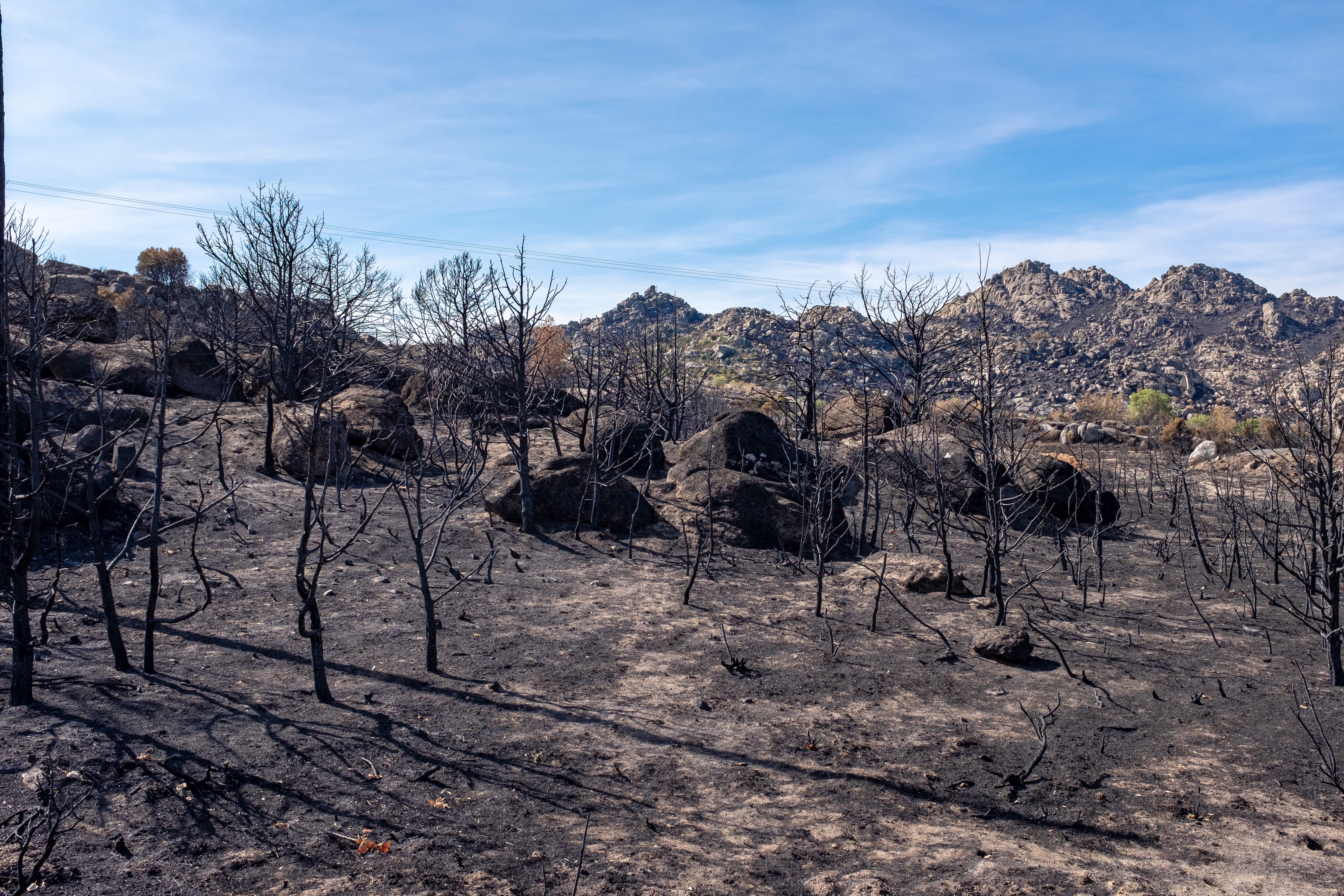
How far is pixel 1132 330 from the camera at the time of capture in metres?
87.6

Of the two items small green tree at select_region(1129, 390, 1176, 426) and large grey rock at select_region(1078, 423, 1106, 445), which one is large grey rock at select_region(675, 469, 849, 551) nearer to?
large grey rock at select_region(1078, 423, 1106, 445)

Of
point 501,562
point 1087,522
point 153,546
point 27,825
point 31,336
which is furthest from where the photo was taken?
point 1087,522

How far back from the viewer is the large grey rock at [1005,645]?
7.96m

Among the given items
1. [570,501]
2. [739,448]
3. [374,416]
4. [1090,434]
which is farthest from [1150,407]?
[374,416]

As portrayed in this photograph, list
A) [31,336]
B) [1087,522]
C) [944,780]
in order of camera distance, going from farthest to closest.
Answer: [1087,522] → [31,336] → [944,780]

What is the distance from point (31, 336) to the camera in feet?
20.1

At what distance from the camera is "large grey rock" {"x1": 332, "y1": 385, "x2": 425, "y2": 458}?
1670 centimetres

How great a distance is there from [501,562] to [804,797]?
715cm

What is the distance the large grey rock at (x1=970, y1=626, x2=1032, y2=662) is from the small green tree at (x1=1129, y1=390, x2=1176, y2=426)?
36526mm

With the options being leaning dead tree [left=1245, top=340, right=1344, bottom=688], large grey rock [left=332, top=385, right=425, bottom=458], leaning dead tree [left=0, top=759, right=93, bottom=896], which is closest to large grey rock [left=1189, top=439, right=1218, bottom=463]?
leaning dead tree [left=1245, top=340, right=1344, bottom=688]

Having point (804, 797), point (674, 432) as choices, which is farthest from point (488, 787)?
point (674, 432)

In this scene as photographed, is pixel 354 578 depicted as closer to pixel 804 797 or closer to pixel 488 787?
pixel 488 787

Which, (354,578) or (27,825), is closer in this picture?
(27,825)

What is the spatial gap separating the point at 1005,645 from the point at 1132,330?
3654 inches
